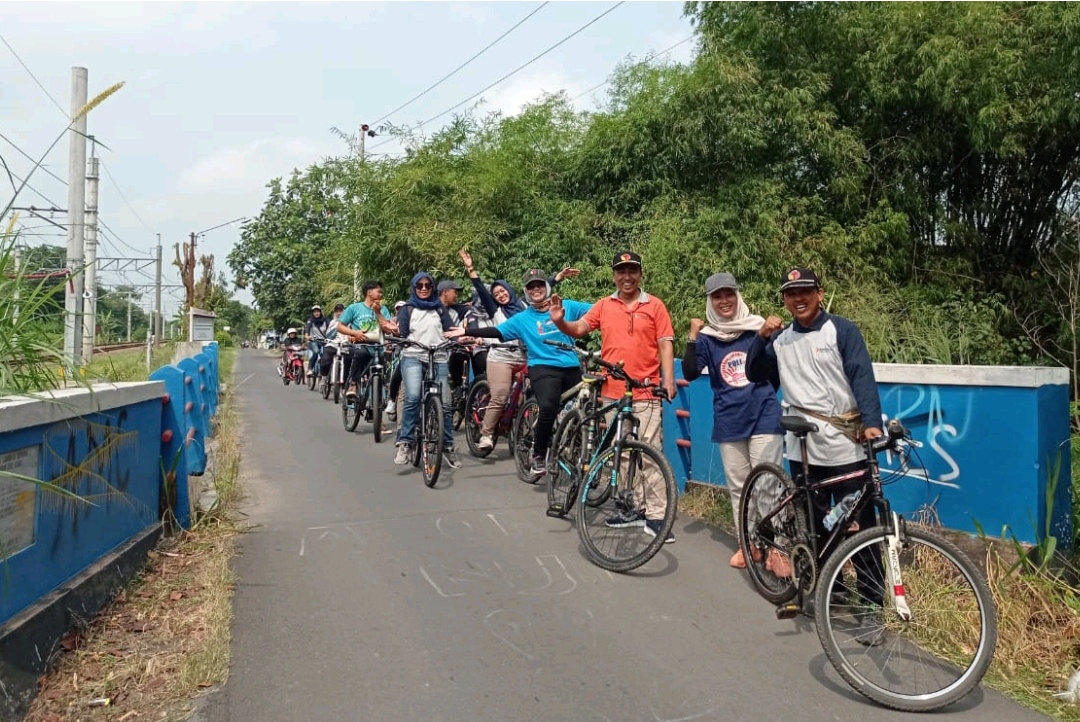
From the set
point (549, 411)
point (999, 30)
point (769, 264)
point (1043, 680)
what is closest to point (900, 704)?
point (1043, 680)

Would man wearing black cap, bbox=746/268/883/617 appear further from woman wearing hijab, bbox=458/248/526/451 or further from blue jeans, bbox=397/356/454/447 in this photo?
woman wearing hijab, bbox=458/248/526/451

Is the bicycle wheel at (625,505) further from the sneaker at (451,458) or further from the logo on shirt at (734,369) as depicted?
the sneaker at (451,458)

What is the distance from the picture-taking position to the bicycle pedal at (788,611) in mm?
4547

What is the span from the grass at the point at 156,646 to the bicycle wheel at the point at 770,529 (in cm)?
289

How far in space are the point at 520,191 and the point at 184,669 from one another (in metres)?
14.1

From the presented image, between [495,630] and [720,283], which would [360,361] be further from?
[495,630]

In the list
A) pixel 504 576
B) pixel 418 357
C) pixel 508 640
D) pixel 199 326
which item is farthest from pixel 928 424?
pixel 199 326

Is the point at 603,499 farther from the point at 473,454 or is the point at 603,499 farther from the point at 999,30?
the point at 999,30

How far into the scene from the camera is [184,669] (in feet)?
13.4

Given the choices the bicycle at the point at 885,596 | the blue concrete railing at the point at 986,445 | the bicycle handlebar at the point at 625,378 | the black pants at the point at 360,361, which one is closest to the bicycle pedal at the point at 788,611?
the bicycle at the point at 885,596

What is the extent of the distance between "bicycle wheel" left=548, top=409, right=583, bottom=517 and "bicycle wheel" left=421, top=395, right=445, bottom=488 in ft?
4.92

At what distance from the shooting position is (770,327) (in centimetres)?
478

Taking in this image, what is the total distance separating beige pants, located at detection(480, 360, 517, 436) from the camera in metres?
8.95

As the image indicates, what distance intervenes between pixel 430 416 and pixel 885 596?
4.80 metres
